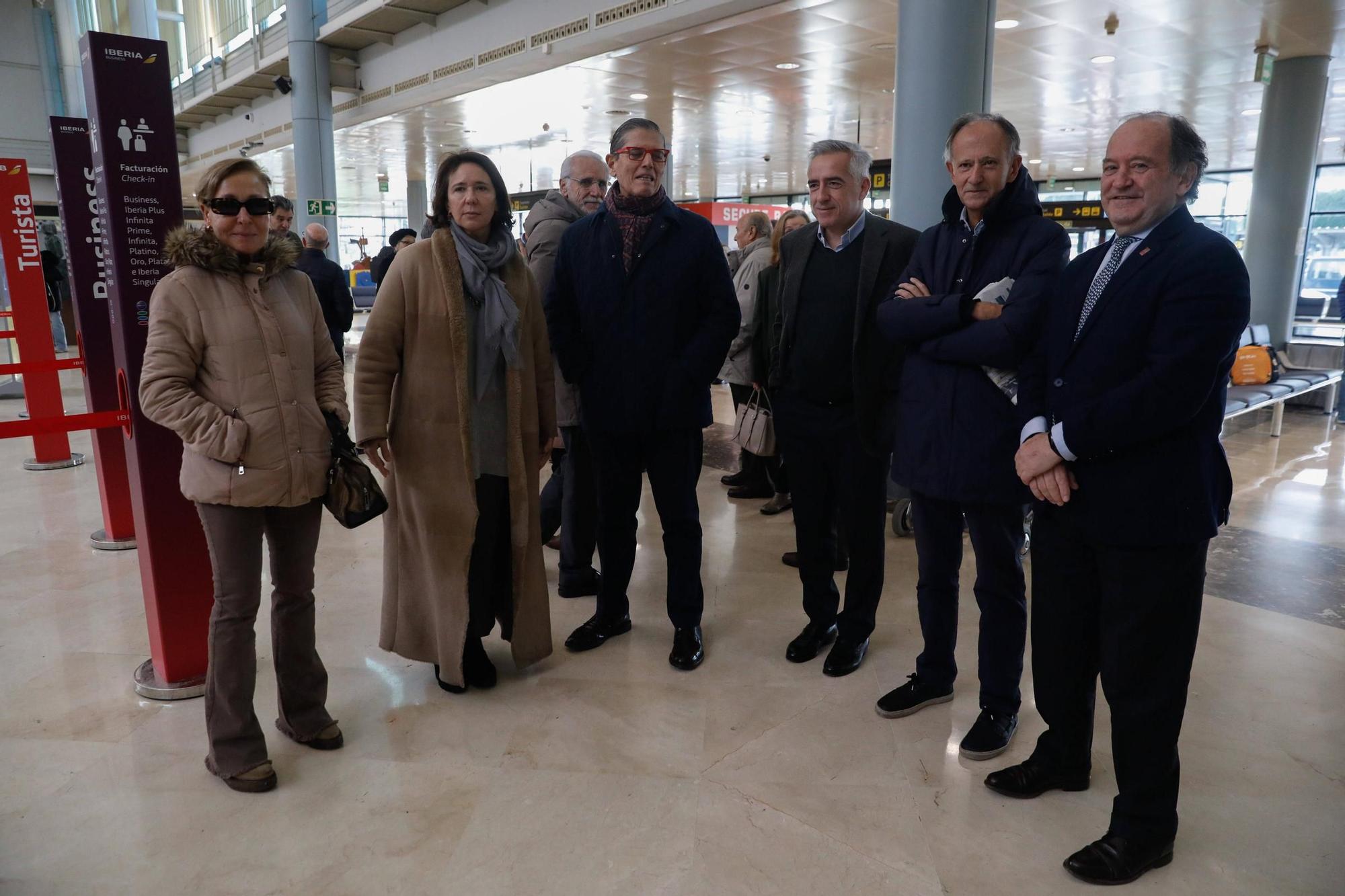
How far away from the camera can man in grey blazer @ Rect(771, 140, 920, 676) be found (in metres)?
2.69

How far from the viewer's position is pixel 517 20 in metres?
9.30

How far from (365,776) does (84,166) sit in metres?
3.53

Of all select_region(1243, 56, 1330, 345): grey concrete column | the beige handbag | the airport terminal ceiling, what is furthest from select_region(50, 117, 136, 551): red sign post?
select_region(1243, 56, 1330, 345): grey concrete column

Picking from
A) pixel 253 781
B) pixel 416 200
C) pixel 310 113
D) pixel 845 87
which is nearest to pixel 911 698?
pixel 253 781

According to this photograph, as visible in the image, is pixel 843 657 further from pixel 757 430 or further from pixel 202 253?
pixel 202 253

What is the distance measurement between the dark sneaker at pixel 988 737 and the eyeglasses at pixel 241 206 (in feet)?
7.79

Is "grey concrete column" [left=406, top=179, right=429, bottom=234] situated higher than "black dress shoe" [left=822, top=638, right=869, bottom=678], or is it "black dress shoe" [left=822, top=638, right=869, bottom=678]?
"grey concrete column" [left=406, top=179, right=429, bottom=234]

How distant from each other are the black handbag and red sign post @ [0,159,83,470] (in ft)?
15.8

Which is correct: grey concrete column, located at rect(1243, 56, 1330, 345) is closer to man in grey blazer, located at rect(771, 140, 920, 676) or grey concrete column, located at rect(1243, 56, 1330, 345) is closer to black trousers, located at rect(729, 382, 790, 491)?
black trousers, located at rect(729, 382, 790, 491)

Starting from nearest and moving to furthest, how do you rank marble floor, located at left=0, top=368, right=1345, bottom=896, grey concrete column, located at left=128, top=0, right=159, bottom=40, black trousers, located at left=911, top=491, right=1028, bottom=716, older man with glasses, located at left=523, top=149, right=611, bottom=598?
marble floor, located at left=0, top=368, right=1345, bottom=896, black trousers, located at left=911, top=491, right=1028, bottom=716, older man with glasses, located at left=523, top=149, right=611, bottom=598, grey concrete column, located at left=128, top=0, right=159, bottom=40

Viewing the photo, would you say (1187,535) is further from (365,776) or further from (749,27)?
(749,27)

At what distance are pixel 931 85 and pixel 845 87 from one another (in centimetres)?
696

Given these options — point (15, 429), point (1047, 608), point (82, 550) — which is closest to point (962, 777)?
point (1047, 608)

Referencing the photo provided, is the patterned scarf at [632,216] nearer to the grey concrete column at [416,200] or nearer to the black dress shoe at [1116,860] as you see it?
the black dress shoe at [1116,860]
